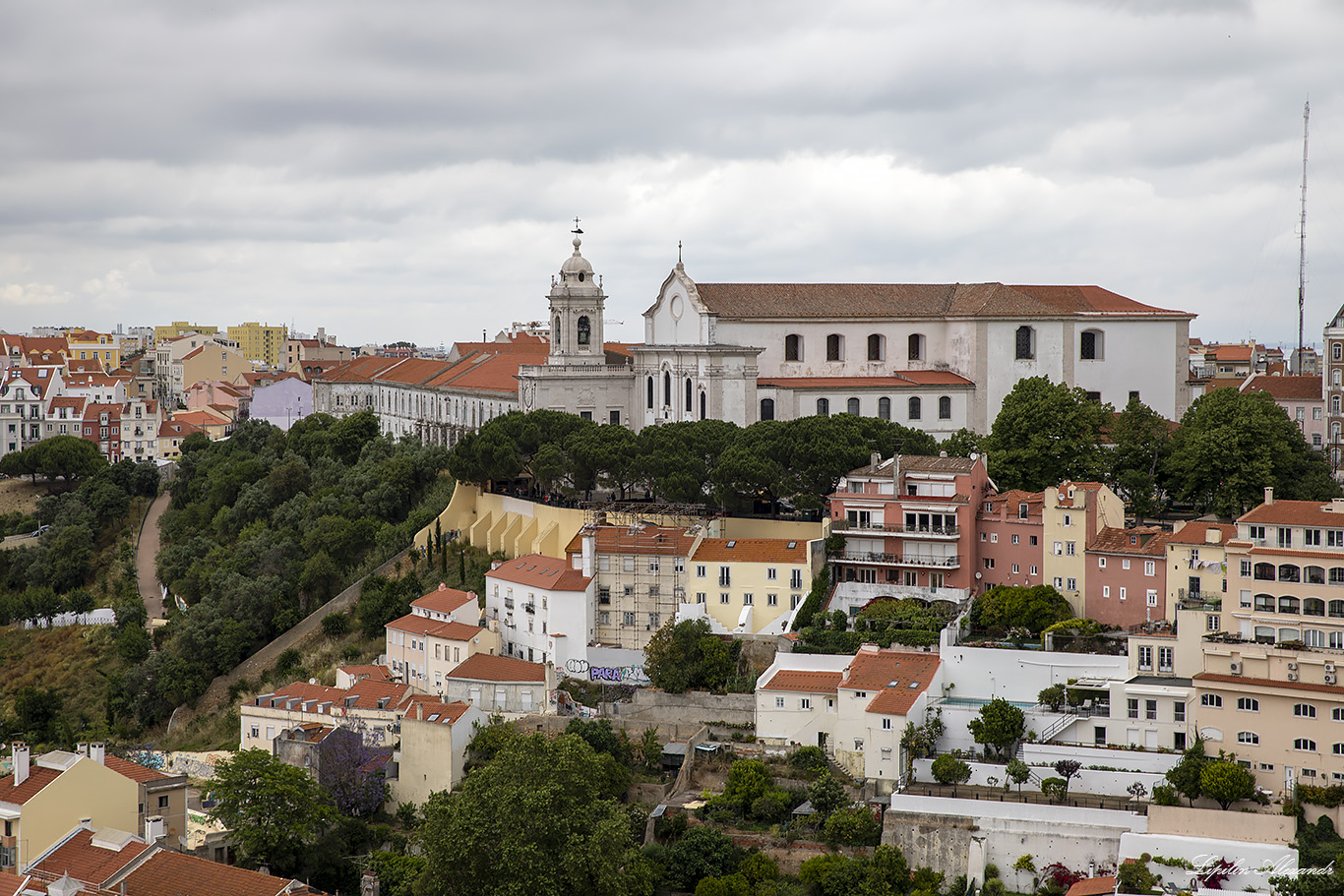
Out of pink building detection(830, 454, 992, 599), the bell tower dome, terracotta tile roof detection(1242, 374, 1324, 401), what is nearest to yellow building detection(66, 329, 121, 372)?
the bell tower dome

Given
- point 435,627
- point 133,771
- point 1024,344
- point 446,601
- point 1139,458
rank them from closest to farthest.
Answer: point 133,771
point 435,627
point 446,601
point 1139,458
point 1024,344

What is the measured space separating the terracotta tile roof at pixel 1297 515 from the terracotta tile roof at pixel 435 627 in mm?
23575

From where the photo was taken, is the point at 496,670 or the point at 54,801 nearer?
the point at 54,801

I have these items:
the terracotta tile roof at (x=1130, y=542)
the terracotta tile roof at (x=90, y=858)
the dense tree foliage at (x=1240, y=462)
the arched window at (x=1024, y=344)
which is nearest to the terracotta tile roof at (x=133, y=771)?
the terracotta tile roof at (x=90, y=858)

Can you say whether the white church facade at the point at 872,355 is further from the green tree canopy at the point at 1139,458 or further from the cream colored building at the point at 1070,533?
the cream colored building at the point at 1070,533

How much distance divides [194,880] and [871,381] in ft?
136

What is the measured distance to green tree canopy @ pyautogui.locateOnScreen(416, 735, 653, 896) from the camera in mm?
36031

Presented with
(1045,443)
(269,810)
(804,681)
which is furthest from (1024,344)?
(269,810)

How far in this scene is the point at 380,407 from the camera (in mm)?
95812

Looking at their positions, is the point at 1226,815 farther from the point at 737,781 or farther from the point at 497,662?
the point at 497,662

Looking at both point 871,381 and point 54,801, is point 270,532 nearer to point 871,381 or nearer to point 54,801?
point 871,381

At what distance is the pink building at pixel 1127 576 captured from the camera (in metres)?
45.0

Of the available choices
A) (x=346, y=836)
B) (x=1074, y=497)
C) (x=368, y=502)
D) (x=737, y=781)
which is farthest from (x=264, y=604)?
(x=1074, y=497)

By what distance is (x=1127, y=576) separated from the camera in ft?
150
